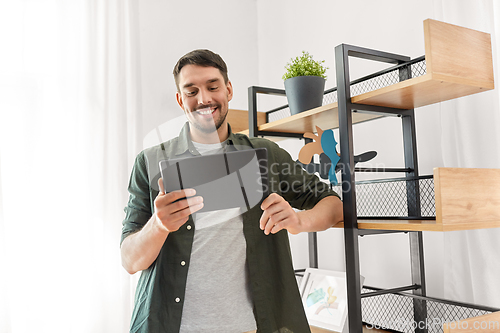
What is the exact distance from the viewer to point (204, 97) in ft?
3.01

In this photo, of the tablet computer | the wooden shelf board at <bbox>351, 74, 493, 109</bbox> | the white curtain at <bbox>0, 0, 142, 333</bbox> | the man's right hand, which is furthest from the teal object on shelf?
the white curtain at <bbox>0, 0, 142, 333</bbox>

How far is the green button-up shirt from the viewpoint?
0.90 m

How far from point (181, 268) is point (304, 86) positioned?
2.50 feet

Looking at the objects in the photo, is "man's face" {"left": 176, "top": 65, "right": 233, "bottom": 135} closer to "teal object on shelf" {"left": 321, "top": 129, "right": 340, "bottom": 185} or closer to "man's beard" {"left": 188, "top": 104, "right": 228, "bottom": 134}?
"man's beard" {"left": 188, "top": 104, "right": 228, "bottom": 134}

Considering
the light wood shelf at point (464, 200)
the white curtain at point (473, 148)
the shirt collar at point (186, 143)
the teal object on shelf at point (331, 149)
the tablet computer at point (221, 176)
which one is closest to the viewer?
the tablet computer at point (221, 176)

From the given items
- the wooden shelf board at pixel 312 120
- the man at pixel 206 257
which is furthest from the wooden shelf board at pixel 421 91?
the man at pixel 206 257

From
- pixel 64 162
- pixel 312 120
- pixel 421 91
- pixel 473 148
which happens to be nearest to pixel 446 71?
pixel 421 91

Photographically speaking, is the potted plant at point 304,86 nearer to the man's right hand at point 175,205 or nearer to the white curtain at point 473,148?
the white curtain at point 473,148

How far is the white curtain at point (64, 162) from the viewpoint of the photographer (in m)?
1.66

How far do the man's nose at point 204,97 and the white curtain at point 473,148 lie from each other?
83 centimetres

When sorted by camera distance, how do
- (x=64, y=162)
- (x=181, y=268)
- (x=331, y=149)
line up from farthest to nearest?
(x=64, y=162)
(x=331, y=149)
(x=181, y=268)

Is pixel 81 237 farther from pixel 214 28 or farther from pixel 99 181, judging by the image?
pixel 214 28

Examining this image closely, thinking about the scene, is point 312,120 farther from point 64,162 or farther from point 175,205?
point 64,162

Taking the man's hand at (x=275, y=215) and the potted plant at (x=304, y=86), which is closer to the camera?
the man's hand at (x=275, y=215)
